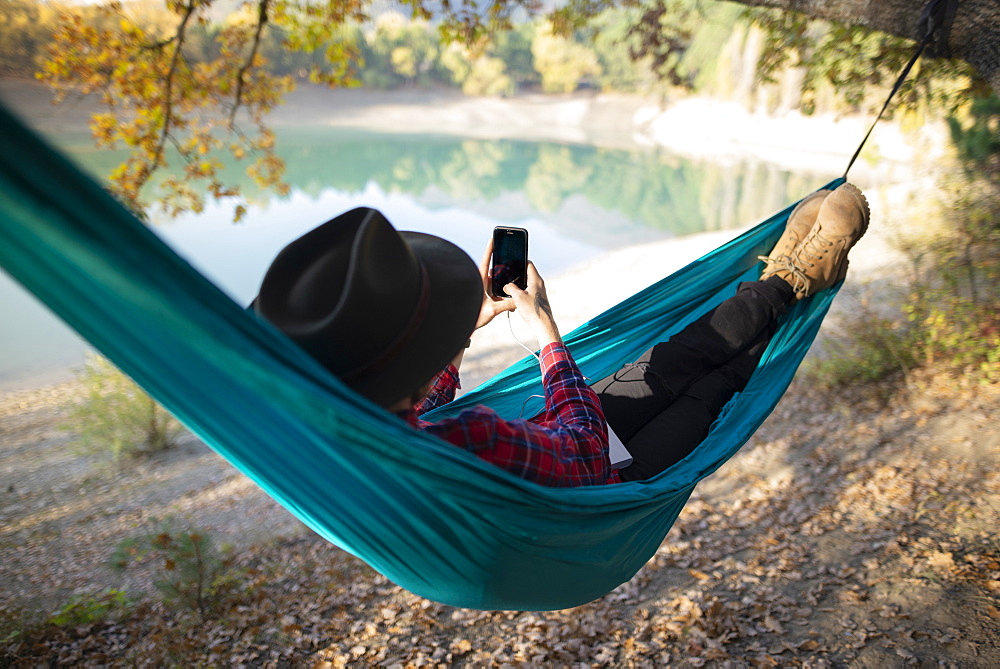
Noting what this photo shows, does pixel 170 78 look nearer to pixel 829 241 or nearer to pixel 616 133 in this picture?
pixel 829 241

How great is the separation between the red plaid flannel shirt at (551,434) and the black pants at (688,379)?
234mm

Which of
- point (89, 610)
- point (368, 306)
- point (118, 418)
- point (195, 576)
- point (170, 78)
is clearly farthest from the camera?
point (118, 418)

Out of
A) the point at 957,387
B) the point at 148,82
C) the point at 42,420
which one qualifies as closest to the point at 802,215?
the point at 957,387

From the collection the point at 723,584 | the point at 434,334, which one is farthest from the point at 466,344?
the point at 723,584

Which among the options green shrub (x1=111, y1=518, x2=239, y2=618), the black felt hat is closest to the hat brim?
the black felt hat

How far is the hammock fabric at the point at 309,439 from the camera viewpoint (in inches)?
26.6

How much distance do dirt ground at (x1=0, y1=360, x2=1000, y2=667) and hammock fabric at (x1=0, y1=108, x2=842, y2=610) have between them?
26.1 inches

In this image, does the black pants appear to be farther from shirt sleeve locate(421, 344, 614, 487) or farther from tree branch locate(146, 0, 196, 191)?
tree branch locate(146, 0, 196, 191)

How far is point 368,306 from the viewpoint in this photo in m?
0.81

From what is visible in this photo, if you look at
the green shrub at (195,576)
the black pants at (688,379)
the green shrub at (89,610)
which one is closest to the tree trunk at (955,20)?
the black pants at (688,379)

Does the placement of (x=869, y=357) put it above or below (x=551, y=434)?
below

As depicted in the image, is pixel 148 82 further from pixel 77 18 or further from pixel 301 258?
pixel 301 258

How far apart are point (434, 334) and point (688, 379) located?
35.0 inches

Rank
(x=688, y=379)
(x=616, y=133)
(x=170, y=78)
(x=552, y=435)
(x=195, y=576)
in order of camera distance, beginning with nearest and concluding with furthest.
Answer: (x=552, y=435), (x=688, y=379), (x=195, y=576), (x=170, y=78), (x=616, y=133)
